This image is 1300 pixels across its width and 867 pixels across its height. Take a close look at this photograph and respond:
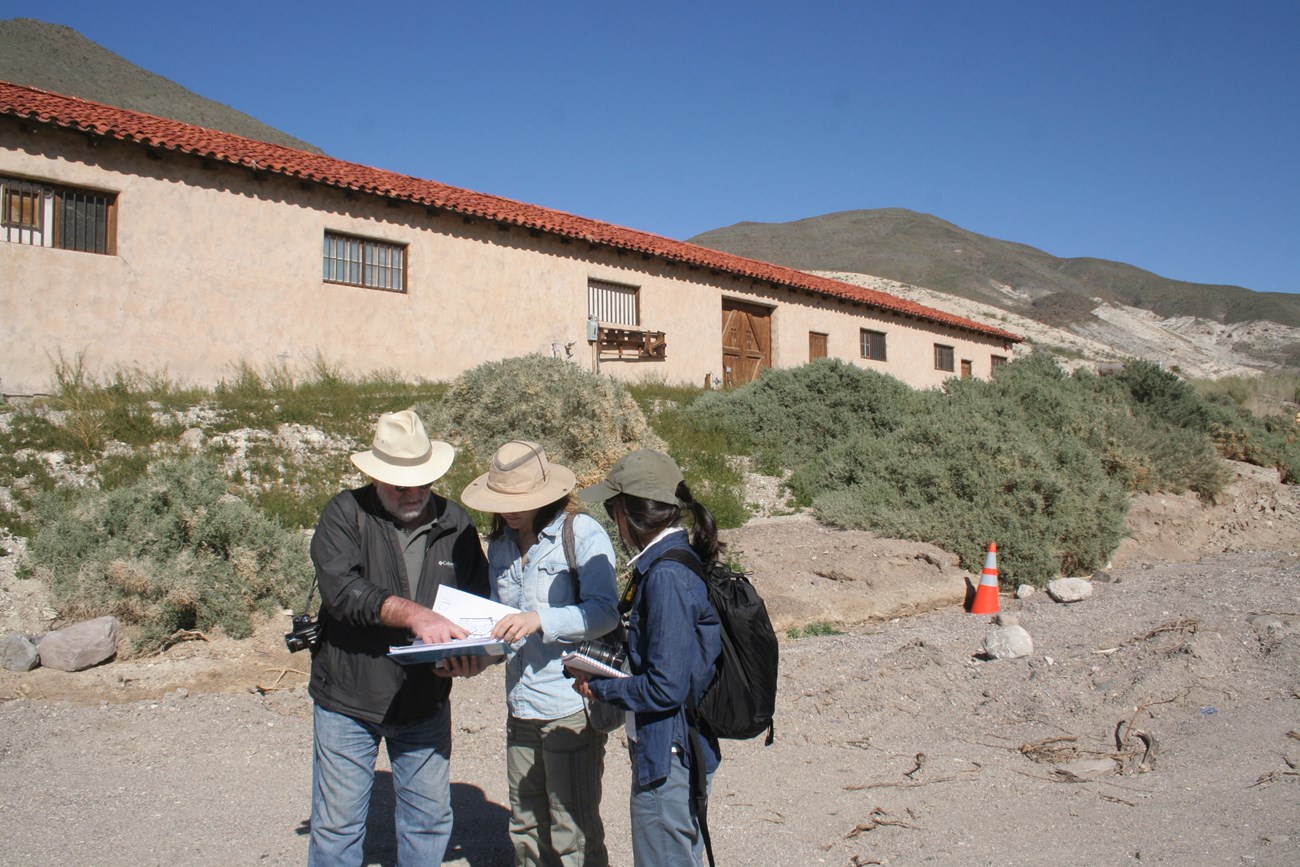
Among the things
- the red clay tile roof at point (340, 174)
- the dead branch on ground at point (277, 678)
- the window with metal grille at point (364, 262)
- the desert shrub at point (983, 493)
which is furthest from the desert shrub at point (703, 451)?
the dead branch on ground at point (277, 678)

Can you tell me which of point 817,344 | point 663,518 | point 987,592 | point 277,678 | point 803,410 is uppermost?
point 817,344

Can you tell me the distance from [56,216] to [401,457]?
11.5 m

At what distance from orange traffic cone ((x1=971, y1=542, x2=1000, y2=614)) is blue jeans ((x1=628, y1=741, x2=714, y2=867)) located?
6778 millimetres

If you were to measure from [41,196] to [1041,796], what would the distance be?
13202 millimetres

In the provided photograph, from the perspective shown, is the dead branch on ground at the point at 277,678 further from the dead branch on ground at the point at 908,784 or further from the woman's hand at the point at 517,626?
the woman's hand at the point at 517,626

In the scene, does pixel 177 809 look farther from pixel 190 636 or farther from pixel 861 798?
pixel 861 798

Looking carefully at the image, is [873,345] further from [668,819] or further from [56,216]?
[668,819]

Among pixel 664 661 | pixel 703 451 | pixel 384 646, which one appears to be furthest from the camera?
pixel 703 451

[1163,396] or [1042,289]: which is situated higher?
[1042,289]

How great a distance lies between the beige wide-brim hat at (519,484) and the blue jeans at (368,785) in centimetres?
81

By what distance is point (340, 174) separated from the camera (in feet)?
48.6

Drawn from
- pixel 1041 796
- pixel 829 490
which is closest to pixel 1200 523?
pixel 829 490

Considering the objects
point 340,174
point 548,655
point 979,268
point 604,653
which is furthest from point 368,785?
point 979,268

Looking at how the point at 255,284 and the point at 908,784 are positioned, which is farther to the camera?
the point at 255,284
